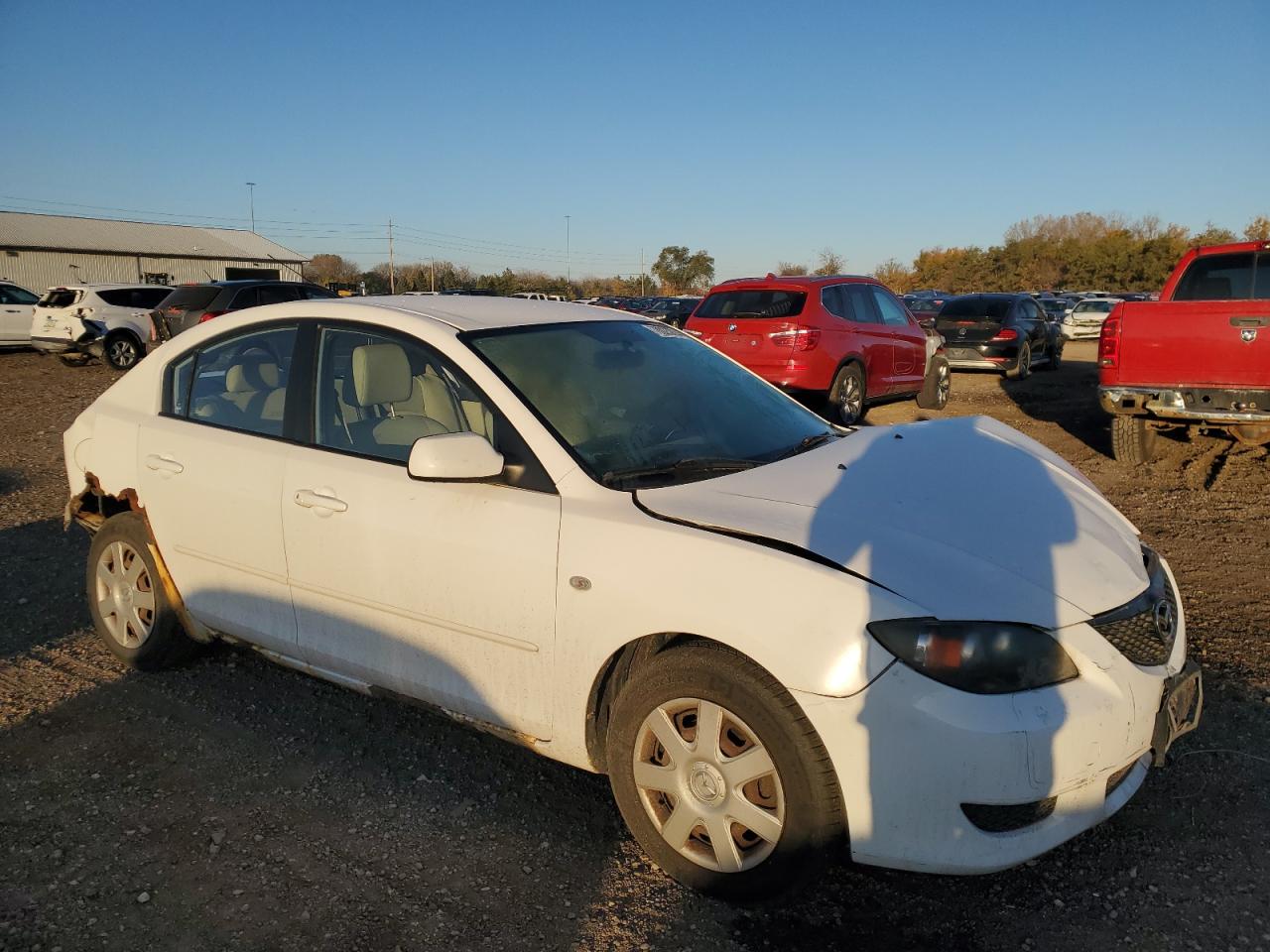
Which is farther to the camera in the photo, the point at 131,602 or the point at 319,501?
the point at 131,602

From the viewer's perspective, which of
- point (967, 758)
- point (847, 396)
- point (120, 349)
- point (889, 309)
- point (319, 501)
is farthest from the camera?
point (120, 349)

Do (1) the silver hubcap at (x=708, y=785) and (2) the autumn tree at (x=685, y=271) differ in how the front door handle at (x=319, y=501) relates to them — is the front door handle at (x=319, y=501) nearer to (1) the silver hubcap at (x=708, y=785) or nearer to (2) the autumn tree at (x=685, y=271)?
(1) the silver hubcap at (x=708, y=785)

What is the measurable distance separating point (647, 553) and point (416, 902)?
1.22 meters

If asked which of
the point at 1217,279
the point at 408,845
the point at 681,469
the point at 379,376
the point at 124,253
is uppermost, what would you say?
the point at 124,253

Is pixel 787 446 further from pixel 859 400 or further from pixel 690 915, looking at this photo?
pixel 859 400

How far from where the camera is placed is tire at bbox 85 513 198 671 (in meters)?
4.23

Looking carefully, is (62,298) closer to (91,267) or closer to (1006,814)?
(1006,814)

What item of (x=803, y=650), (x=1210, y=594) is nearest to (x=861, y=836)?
(x=803, y=650)

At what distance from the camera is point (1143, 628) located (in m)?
2.74

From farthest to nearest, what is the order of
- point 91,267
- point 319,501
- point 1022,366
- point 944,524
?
point 91,267, point 1022,366, point 319,501, point 944,524

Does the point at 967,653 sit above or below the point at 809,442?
below

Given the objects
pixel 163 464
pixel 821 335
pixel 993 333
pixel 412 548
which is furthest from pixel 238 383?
pixel 993 333

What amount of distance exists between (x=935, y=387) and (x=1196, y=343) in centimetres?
560

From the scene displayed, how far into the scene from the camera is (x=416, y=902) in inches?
110
